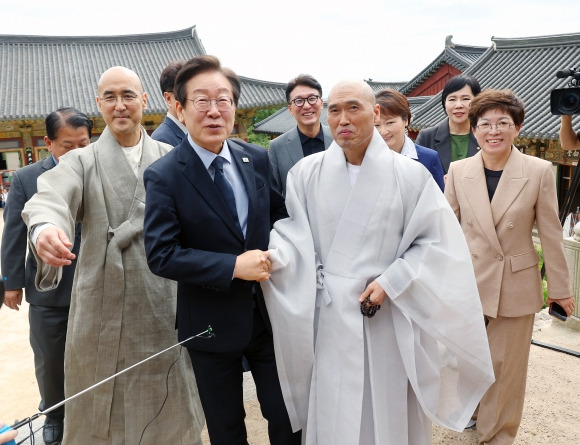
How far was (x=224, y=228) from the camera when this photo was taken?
2.05 meters

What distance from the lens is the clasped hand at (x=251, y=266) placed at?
6.44 ft

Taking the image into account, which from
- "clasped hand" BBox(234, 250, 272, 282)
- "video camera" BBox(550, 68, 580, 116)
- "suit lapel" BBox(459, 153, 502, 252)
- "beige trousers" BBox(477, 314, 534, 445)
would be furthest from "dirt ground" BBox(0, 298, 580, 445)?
"video camera" BBox(550, 68, 580, 116)

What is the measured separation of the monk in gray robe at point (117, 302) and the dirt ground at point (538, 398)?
0.74 metres

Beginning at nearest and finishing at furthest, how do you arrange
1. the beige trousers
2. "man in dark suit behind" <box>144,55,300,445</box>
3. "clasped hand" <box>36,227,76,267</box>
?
"clasped hand" <box>36,227,76,267</box>, "man in dark suit behind" <box>144,55,300,445</box>, the beige trousers

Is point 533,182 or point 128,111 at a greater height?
point 128,111

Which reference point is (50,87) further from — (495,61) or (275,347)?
(275,347)

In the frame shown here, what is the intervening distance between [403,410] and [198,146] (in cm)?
143

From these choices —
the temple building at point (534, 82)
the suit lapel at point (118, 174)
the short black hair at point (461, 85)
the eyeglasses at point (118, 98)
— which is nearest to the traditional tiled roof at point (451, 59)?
the temple building at point (534, 82)

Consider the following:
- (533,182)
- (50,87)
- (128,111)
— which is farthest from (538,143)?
(50,87)

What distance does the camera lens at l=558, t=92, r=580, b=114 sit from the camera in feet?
10.8

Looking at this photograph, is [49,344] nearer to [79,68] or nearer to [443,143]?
[443,143]

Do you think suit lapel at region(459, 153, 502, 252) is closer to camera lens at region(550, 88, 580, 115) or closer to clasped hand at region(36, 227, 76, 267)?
camera lens at region(550, 88, 580, 115)

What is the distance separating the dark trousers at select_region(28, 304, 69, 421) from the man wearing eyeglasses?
159 centimetres

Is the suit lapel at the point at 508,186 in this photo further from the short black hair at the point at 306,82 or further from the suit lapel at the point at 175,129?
the suit lapel at the point at 175,129
